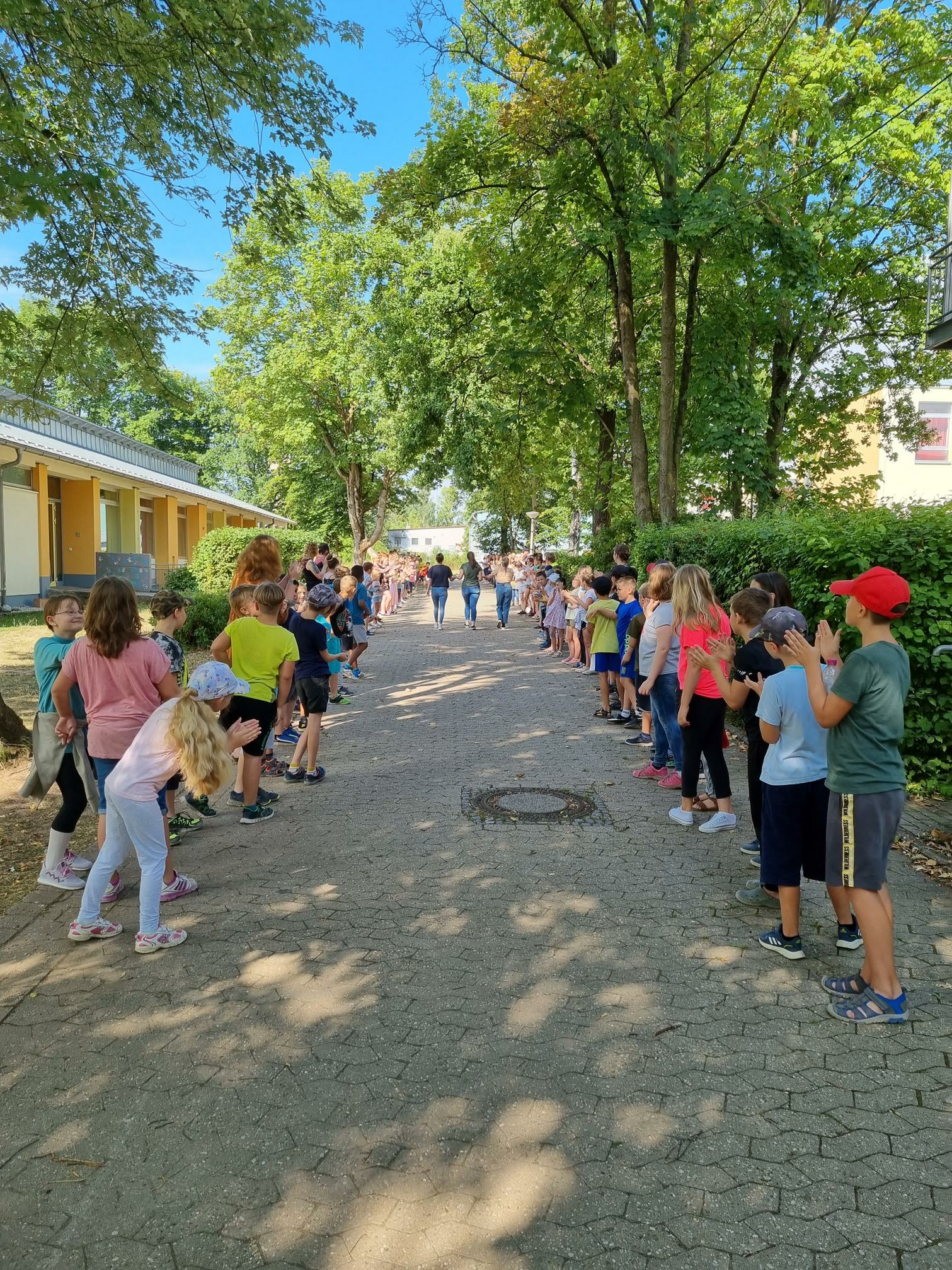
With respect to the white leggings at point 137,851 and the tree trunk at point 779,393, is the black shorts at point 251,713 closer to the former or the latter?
the white leggings at point 137,851

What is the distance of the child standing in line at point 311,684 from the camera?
8.06 meters

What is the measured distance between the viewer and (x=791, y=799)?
4434 millimetres

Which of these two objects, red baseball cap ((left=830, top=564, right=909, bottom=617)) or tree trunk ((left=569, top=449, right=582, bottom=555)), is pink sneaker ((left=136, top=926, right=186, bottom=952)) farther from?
tree trunk ((left=569, top=449, right=582, bottom=555))

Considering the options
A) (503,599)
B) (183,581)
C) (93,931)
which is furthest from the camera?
(503,599)

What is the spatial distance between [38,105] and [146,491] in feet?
83.8

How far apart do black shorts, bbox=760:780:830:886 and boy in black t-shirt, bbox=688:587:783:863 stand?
490 millimetres

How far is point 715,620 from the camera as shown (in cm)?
628

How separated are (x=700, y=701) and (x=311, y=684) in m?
3.61

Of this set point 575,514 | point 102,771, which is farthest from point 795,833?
point 575,514

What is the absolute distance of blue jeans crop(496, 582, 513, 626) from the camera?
24.6m

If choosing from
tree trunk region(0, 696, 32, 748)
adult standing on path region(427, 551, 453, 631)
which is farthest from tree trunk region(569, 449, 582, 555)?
tree trunk region(0, 696, 32, 748)

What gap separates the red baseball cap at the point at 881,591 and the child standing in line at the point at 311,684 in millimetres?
5240

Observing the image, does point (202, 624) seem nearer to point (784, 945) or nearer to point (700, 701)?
point (700, 701)

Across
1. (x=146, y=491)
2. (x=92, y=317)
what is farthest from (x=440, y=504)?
(x=92, y=317)
